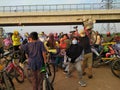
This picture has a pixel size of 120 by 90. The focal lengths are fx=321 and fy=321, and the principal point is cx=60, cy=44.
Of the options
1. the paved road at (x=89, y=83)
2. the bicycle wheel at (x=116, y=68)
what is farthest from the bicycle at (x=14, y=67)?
the bicycle wheel at (x=116, y=68)

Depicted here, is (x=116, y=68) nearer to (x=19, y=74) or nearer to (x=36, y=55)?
(x=19, y=74)

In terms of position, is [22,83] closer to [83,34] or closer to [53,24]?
[83,34]

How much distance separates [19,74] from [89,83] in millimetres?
2510

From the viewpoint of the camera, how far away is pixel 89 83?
37.7ft

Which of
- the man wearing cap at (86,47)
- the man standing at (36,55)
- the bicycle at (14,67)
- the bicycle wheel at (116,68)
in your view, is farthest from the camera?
the bicycle wheel at (116,68)

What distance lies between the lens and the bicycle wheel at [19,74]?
10.8 metres

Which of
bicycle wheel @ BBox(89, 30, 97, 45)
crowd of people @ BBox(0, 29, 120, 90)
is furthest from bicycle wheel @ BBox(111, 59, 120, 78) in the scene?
bicycle wheel @ BBox(89, 30, 97, 45)

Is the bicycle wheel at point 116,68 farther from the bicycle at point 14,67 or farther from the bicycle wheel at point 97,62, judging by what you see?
the bicycle at point 14,67

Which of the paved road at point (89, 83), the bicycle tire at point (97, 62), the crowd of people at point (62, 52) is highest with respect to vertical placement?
the crowd of people at point (62, 52)

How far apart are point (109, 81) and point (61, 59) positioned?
2849 mm

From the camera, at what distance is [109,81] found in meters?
11.8

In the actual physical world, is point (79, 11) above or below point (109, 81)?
above

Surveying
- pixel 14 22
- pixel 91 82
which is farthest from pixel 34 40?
pixel 14 22

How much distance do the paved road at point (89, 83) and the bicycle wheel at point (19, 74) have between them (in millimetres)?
159
